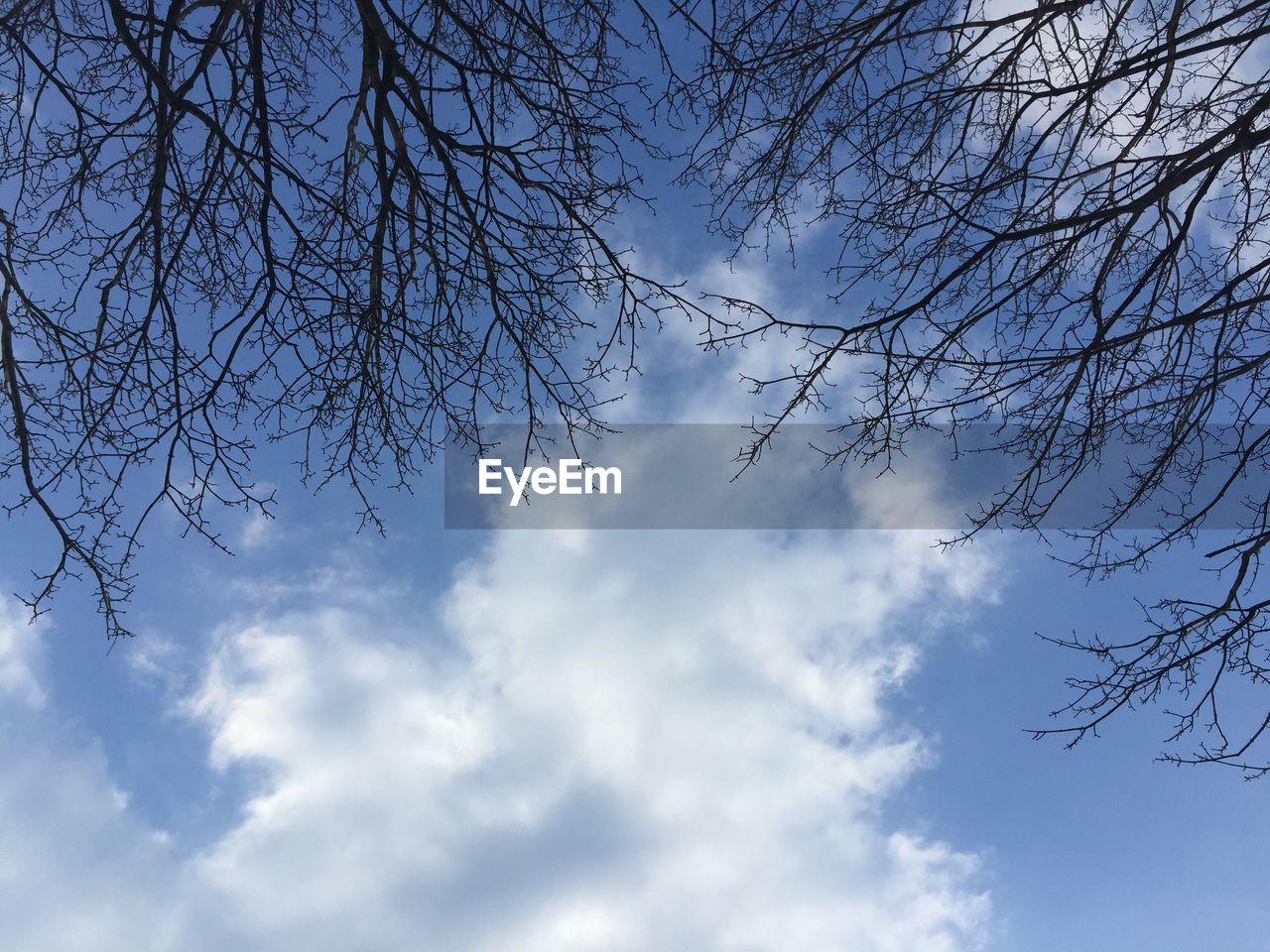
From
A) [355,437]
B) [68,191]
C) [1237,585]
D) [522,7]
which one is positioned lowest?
[1237,585]

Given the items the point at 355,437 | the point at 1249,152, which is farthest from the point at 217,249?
the point at 1249,152

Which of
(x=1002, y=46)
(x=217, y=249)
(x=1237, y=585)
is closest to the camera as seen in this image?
(x=1237, y=585)

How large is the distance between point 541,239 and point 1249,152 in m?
3.48

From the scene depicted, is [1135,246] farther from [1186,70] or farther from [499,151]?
[499,151]

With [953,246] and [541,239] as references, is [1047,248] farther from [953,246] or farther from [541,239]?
[541,239]

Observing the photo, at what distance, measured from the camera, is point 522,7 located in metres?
4.32

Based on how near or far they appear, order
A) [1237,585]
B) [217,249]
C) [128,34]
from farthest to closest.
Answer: [217,249] → [1237,585] → [128,34]

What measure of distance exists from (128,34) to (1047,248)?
4288 mm

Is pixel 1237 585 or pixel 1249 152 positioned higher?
pixel 1249 152

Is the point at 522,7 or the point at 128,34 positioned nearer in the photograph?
the point at 128,34

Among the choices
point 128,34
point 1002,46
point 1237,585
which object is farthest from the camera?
point 1002,46

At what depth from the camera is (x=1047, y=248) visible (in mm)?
4531

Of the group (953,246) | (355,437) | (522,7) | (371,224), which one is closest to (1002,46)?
(953,246)

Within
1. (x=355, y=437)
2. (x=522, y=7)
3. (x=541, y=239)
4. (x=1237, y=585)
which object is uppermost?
(x=522, y=7)
